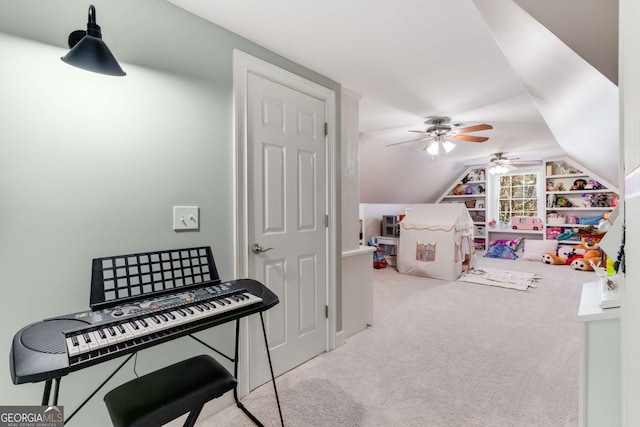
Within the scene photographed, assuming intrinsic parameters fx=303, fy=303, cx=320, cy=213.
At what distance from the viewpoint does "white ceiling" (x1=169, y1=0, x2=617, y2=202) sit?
1.52 m

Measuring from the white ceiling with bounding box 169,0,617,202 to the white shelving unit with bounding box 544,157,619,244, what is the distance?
4.25 m

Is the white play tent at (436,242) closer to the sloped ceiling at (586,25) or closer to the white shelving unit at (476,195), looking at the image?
the white shelving unit at (476,195)

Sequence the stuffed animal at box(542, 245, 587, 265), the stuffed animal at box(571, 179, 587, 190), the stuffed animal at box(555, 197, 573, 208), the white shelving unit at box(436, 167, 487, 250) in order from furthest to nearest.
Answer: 1. the white shelving unit at box(436, 167, 487, 250)
2. the stuffed animal at box(555, 197, 573, 208)
3. the stuffed animal at box(571, 179, 587, 190)
4. the stuffed animal at box(542, 245, 587, 265)

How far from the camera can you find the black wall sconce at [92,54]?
1083 millimetres

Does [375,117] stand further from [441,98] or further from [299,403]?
[299,403]

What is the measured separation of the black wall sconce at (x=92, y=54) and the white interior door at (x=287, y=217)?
2.87 feet

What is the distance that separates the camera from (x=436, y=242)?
4902mm

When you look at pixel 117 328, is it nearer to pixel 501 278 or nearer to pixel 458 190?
pixel 501 278

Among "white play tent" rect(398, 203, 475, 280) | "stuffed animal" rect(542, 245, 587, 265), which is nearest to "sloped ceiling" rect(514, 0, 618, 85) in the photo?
"white play tent" rect(398, 203, 475, 280)

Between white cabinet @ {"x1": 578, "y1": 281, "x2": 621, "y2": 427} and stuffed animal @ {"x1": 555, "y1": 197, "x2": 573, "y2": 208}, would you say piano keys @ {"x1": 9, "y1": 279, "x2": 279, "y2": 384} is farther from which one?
stuffed animal @ {"x1": 555, "y1": 197, "x2": 573, "y2": 208}

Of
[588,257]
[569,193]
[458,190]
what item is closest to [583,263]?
[588,257]

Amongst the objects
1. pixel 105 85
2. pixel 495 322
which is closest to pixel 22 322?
pixel 105 85

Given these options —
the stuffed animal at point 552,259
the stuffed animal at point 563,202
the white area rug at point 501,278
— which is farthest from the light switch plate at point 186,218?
the stuffed animal at point 563,202

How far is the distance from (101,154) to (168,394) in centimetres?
109
